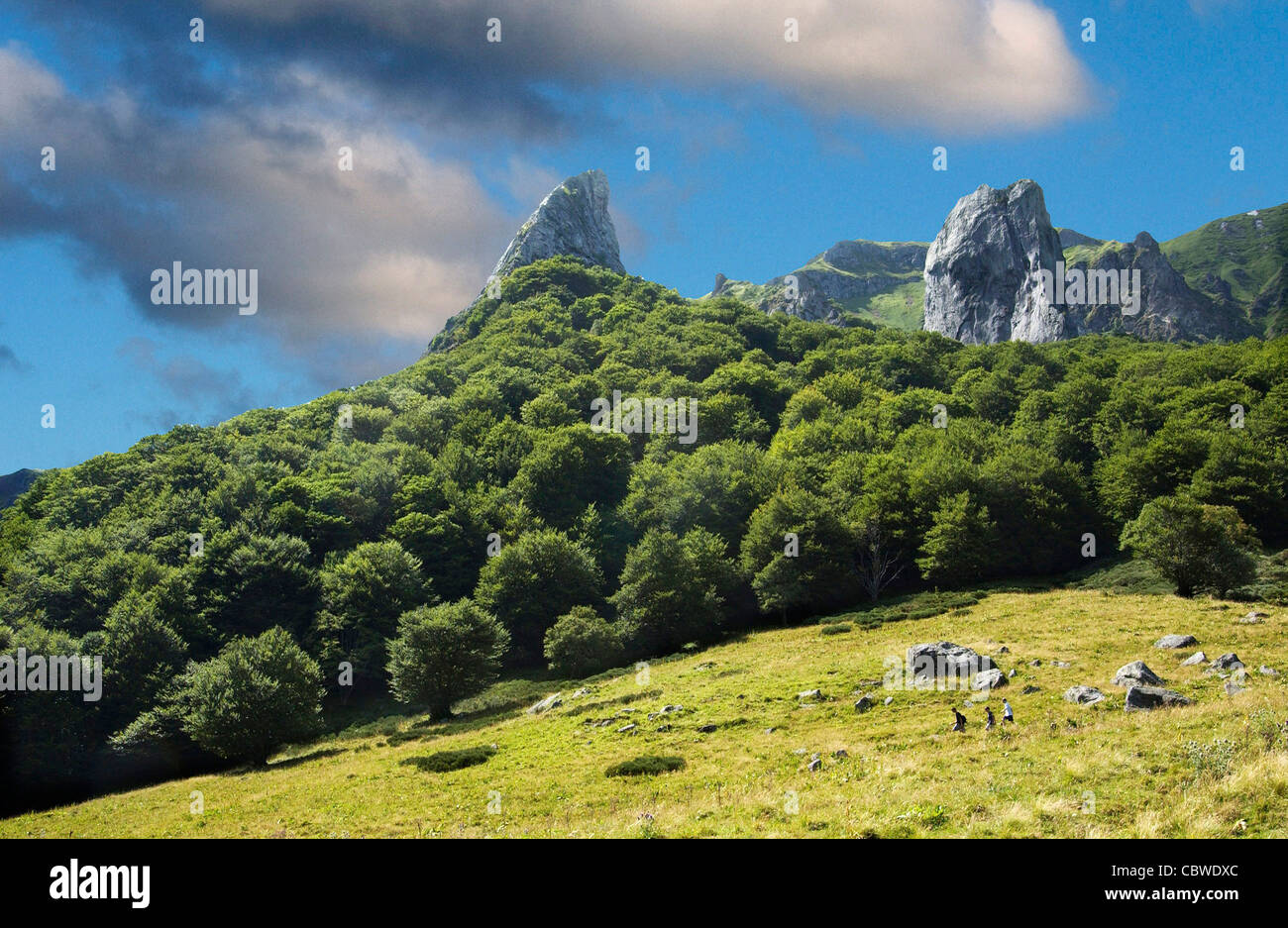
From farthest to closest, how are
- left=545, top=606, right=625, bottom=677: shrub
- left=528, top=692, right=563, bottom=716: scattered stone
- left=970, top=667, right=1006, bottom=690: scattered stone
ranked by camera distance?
left=545, top=606, right=625, bottom=677: shrub < left=528, top=692, right=563, bottom=716: scattered stone < left=970, top=667, right=1006, bottom=690: scattered stone

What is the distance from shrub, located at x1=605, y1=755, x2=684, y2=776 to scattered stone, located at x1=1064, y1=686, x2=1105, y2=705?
52.2 ft

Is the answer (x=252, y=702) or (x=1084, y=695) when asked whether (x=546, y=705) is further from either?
(x=1084, y=695)

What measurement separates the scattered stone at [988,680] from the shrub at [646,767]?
587 inches

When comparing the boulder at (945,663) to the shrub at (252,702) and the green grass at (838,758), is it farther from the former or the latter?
the shrub at (252,702)

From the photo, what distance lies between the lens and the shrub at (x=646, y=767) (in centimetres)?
3031

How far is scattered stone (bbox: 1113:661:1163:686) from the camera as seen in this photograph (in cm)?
3062

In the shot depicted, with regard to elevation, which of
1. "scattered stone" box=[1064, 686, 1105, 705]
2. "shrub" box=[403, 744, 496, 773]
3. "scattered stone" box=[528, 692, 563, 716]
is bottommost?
"scattered stone" box=[528, 692, 563, 716]

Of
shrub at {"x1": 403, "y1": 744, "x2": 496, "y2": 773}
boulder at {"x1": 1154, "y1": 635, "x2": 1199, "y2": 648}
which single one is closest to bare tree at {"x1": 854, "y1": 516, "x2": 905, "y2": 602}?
boulder at {"x1": 1154, "y1": 635, "x2": 1199, "y2": 648}

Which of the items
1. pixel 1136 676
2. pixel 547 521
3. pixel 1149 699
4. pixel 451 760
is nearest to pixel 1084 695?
pixel 1149 699

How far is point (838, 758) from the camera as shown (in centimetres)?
2711

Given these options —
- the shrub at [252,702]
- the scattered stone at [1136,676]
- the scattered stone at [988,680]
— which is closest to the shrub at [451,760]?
the shrub at [252,702]

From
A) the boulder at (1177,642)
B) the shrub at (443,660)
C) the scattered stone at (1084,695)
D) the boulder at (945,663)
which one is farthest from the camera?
the shrub at (443,660)

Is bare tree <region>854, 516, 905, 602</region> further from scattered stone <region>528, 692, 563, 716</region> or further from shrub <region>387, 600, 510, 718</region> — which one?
shrub <region>387, 600, 510, 718</region>
